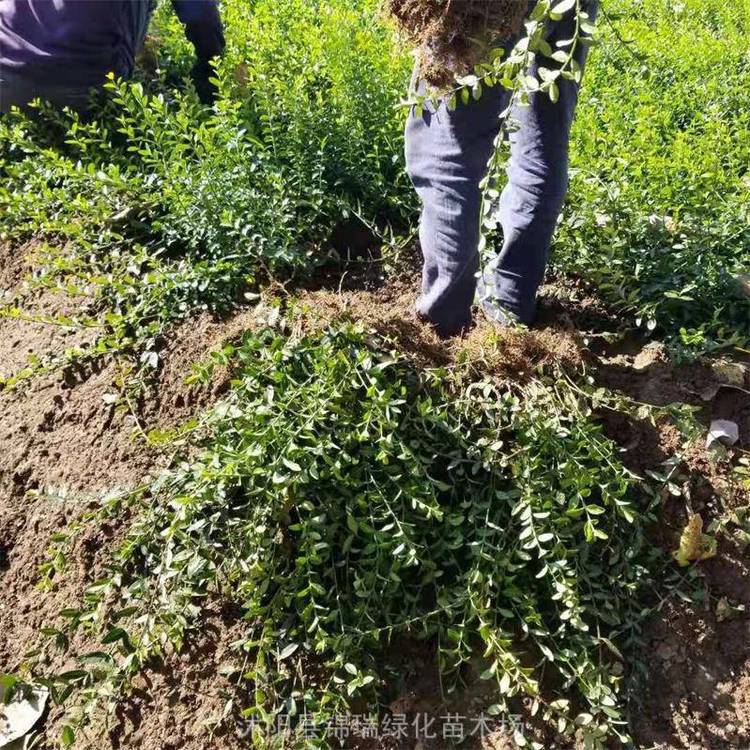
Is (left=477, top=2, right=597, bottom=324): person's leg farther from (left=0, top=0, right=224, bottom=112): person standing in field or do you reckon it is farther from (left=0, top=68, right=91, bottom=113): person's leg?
(left=0, top=68, right=91, bottom=113): person's leg

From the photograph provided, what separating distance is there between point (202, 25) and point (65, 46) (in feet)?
2.28

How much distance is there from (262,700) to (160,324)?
1290 mm

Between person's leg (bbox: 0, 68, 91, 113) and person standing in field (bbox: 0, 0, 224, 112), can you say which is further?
person's leg (bbox: 0, 68, 91, 113)

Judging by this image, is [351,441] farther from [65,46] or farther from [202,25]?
[202,25]

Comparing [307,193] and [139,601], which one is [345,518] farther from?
[307,193]

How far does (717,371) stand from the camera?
7.72 ft

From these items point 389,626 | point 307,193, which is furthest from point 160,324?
point 389,626

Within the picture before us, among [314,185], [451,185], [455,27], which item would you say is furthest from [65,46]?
[455,27]

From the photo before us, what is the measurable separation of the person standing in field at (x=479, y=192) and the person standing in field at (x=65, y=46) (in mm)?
1468

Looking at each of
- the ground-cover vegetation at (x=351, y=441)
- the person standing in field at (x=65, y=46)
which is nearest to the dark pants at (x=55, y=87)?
the person standing in field at (x=65, y=46)

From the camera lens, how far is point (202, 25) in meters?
3.34

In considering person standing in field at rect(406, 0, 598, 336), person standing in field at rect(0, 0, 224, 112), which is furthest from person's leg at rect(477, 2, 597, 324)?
person standing in field at rect(0, 0, 224, 112)

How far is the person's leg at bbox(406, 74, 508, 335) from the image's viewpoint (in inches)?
78.0

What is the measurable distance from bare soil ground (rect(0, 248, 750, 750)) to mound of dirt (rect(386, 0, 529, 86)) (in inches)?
31.6
